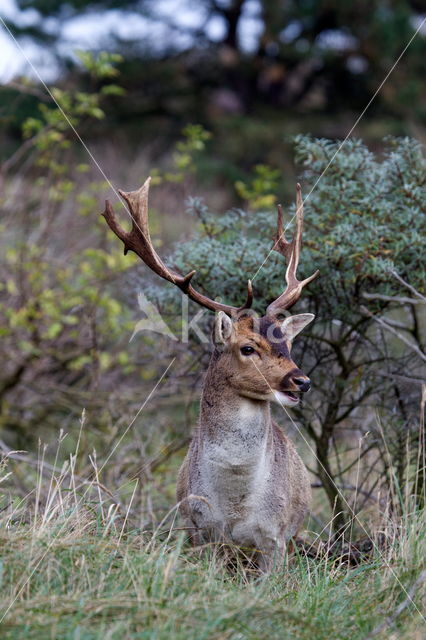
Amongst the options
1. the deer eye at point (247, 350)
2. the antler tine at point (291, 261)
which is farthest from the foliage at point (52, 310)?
the deer eye at point (247, 350)

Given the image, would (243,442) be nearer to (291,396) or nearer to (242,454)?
(242,454)

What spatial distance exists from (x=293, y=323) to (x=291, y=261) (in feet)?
1.65

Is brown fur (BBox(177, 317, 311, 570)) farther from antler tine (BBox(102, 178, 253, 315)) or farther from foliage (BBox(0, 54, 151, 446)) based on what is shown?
foliage (BBox(0, 54, 151, 446))

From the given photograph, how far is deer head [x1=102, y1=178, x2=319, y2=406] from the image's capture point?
4.96 metres

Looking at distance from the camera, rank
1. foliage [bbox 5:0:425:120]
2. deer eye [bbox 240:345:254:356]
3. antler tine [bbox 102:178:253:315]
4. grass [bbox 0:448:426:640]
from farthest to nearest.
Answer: foliage [bbox 5:0:425:120] → antler tine [bbox 102:178:253:315] → deer eye [bbox 240:345:254:356] → grass [bbox 0:448:426:640]

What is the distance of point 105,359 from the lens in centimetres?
862

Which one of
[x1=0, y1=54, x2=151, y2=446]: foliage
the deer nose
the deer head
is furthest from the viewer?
[x1=0, y1=54, x2=151, y2=446]: foliage

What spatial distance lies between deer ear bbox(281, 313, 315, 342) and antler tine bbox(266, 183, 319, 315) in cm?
11

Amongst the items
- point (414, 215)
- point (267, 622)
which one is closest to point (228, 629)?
point (267, 622)

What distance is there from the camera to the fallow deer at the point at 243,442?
5043 mm

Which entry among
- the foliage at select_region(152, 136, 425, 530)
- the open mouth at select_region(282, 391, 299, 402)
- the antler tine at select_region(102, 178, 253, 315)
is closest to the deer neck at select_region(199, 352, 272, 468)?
the open mouth at select_region(282, 391, 299, 402)

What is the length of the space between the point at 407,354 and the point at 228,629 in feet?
11.5

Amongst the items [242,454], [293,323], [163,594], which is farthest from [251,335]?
[163,594]

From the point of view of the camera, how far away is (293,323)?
541 cm
